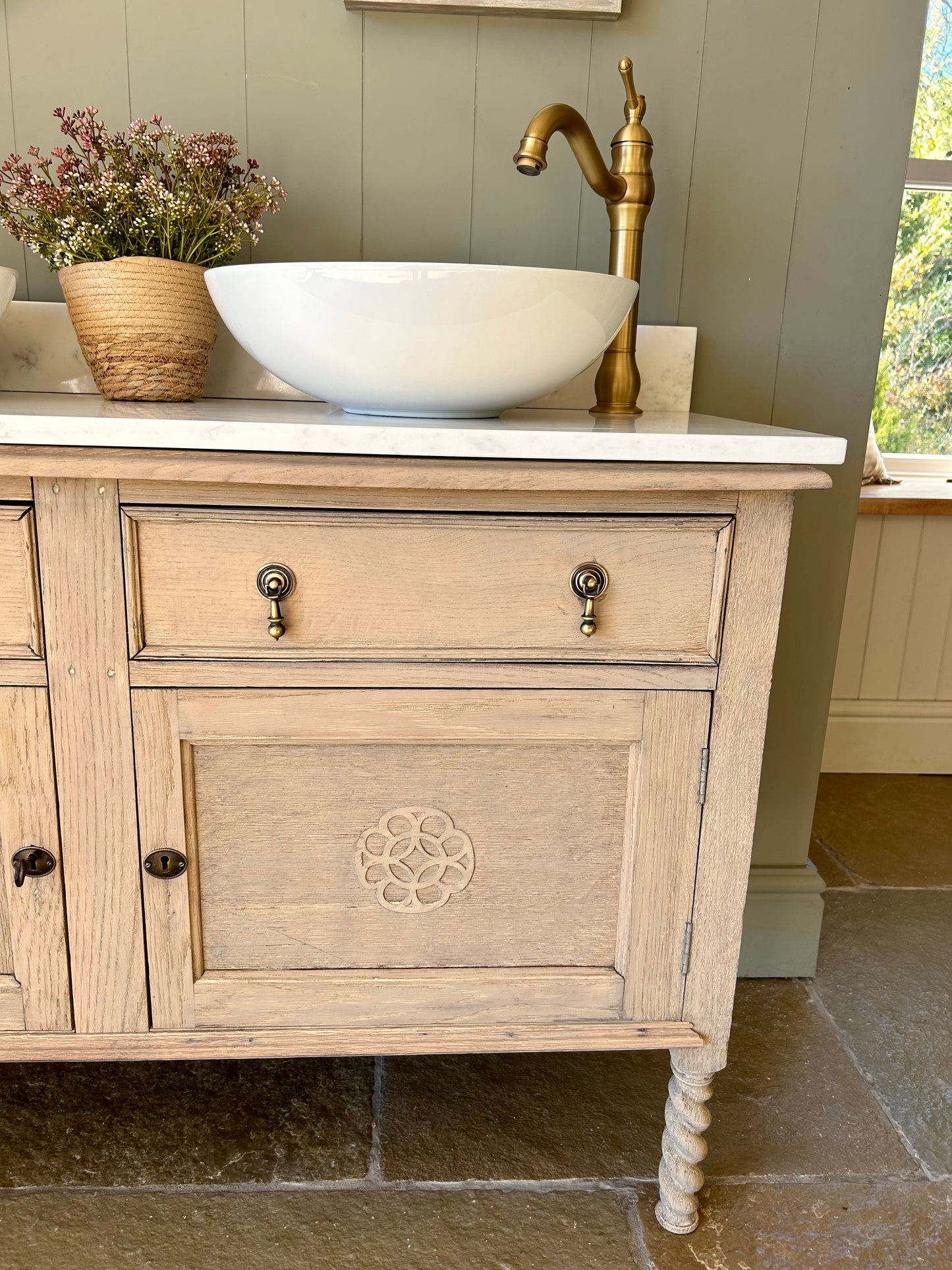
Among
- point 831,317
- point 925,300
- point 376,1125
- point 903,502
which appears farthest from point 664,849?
point 925,300

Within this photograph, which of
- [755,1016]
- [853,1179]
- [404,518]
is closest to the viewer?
[404,518]

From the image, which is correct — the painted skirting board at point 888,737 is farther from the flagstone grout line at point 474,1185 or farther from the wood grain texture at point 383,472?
the wood grain texture at point 383,472

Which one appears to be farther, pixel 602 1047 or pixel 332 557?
pixel 602 1047

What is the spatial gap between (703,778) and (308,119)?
92 cm

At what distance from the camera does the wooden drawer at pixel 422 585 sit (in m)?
0.80

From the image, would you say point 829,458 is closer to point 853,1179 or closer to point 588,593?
point 588,593

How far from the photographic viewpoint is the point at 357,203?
3.90 ft

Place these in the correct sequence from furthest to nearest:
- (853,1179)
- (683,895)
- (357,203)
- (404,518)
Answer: (357,203) < (853,1179) < (683,895) < (404,518)

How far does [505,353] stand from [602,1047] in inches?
26.4

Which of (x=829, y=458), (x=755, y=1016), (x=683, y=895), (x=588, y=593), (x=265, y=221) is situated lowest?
(x=755, y=1016)

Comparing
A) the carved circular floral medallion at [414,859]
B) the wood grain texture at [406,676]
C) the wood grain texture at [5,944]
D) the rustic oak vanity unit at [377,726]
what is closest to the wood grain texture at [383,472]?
the rustic oak vanity unit at [377,726]

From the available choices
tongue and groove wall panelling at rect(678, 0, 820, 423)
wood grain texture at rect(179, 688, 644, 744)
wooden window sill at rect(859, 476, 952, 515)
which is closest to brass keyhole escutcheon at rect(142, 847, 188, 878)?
wood grain texture at rect(179, 688, 644, 744)

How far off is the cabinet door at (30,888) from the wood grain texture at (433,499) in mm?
217

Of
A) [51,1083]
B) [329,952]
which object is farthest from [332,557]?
[51,1083]
